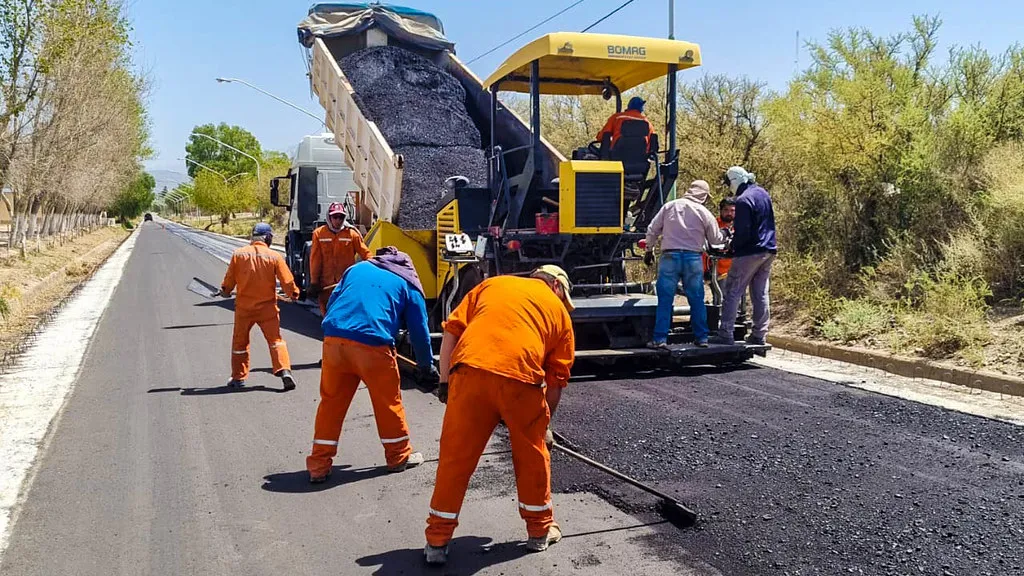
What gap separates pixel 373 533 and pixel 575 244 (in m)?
4.52

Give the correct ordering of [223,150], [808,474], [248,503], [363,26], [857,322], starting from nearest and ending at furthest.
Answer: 1. [248,503]
2. [808,474]
3. [857,322]
4. [363,26]
5. [223,150]

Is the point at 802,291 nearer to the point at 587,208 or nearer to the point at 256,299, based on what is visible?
the point at 587,208

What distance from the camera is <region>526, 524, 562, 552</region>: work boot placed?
3943 millimetres

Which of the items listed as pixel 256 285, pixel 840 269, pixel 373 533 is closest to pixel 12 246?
pixel 256 285

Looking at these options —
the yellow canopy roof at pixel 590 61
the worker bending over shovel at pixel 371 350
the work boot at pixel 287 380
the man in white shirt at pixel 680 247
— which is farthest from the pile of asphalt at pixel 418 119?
the worker bending over shovel at pixel 371 350

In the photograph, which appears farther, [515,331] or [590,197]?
[590,197]

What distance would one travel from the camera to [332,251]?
876 cm

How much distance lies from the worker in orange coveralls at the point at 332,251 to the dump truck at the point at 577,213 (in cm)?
93

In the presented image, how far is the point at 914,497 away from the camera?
4.49 meters

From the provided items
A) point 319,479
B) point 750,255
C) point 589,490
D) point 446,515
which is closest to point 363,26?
point 750,255

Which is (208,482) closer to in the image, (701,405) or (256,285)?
(256,285)

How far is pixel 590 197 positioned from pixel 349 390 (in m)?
3.55

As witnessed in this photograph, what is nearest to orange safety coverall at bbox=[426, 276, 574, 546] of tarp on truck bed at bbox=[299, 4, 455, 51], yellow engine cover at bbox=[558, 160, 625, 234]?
yellow engine cover at bbox=[558, 160, 625, 234]

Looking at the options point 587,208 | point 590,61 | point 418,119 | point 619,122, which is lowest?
point 587,208
